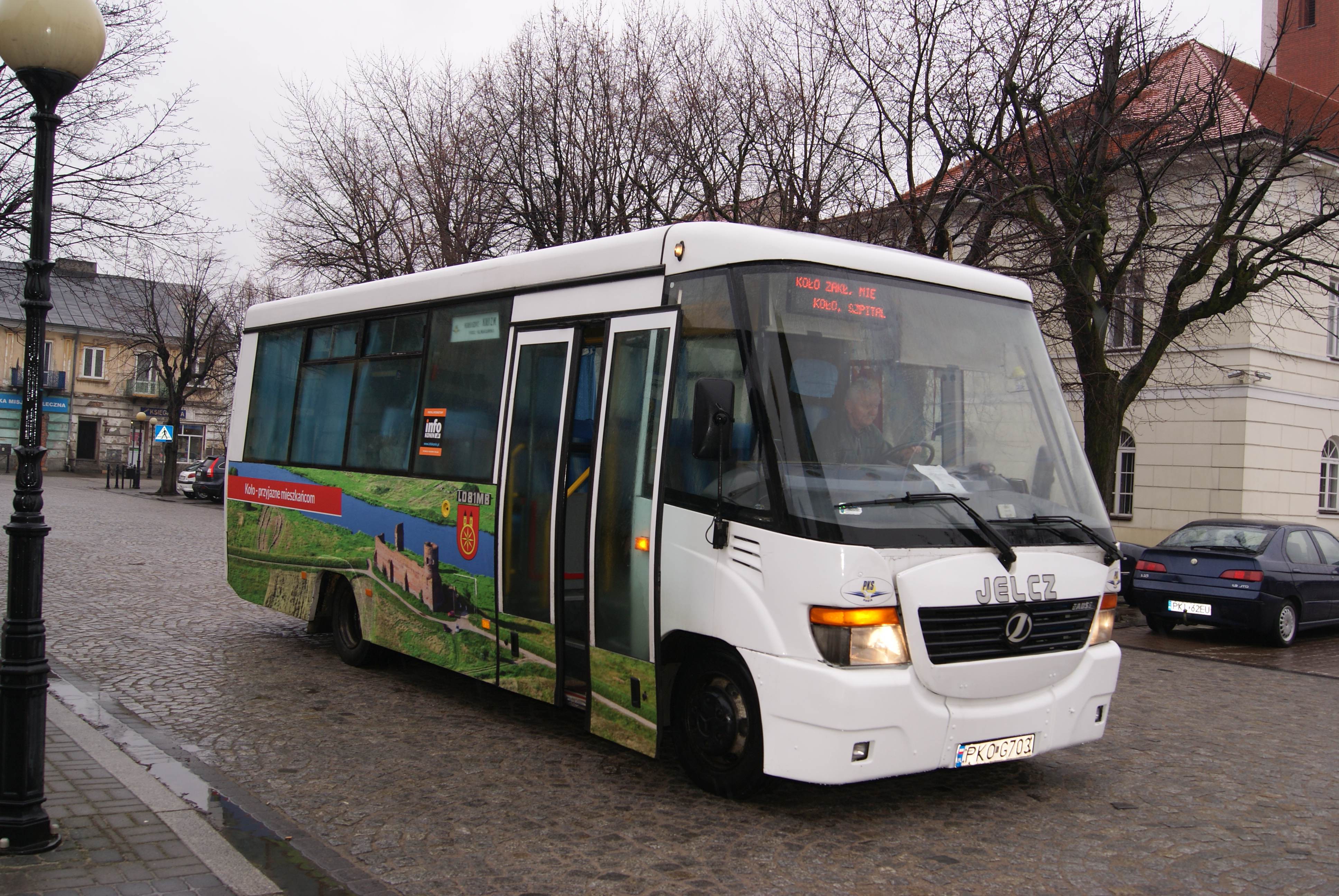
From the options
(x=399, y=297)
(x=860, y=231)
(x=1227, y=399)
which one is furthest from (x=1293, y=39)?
(x=399, y=297)

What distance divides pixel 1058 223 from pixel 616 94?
9631 millimetres

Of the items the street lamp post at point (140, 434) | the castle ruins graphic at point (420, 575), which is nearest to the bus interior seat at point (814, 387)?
the castle ruins graphic at point (420, 575)

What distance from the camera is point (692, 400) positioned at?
606 cm

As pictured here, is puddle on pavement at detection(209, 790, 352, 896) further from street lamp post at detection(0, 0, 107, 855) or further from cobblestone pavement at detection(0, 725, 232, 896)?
street lamp post at detection(0, 0, 107, 855)

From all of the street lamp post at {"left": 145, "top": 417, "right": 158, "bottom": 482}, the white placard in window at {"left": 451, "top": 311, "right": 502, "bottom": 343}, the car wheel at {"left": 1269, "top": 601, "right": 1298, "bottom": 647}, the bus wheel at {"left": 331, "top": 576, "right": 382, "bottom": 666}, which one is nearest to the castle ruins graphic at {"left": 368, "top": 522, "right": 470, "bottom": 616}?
the bus wheel at {"left": 331, "top": 576, "right": 382, "bottom": 666}

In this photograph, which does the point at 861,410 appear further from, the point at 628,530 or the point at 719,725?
the point at 719,725

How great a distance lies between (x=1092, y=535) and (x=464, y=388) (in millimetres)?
4323

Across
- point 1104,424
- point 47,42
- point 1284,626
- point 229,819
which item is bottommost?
point 229,819

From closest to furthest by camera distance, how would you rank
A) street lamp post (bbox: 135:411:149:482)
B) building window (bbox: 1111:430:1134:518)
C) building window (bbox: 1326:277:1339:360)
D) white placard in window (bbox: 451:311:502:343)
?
white placard in window (bbox: 451:311:502:343)
building window (bbox: 1326:277:1339:360)
building window (bbox: 1111:430:1134:518)
street lamp post (bbox: 135:411:149:482)

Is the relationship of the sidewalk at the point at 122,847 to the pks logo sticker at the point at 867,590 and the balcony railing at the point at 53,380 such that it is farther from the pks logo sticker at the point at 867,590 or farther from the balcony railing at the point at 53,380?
the balcony railing at the point at 53,380

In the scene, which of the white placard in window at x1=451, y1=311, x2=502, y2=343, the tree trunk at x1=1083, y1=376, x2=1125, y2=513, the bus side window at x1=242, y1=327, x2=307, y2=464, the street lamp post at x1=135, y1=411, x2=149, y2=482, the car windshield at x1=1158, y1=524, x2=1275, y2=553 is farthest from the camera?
the street lamp post at x1=135, y1=411, x2=149, y2=482

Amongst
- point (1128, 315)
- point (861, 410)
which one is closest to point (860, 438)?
point (861, 410)

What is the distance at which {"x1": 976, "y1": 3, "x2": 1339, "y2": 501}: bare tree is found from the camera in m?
16.6

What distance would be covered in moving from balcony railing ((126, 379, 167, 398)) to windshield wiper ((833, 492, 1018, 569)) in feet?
233
